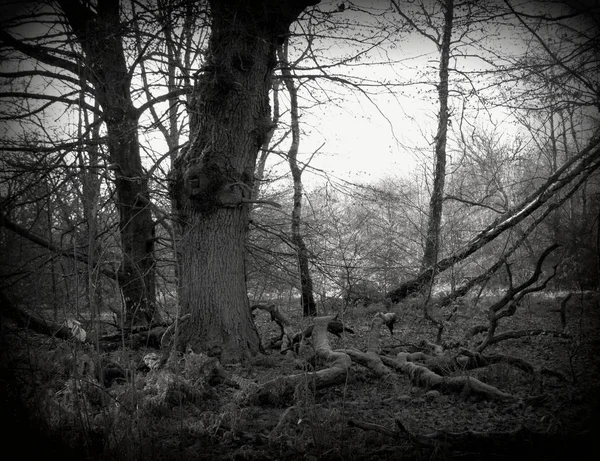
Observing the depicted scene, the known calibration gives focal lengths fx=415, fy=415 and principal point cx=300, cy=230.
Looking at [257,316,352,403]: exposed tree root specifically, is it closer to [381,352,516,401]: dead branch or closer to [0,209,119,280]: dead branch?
[381,352,516,401]: dead branch

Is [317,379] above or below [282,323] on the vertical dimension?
below

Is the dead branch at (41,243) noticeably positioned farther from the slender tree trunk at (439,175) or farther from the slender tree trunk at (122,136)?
the slender tree trunk at (439,175)

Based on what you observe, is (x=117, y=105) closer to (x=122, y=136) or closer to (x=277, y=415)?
(x=122, y=136)

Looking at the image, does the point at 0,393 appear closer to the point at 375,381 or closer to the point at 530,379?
the point at 375,381

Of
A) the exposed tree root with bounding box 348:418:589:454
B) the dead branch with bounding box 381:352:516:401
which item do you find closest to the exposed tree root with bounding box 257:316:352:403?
the dead branch with bounding box 381:352:516:401

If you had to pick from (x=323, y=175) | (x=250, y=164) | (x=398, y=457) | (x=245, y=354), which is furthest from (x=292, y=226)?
(x=398, y=457)

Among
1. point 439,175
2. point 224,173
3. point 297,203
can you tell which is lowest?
point 224,173

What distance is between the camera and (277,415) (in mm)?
3963

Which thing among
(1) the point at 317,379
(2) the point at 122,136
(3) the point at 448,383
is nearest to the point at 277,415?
(1) the point at 317,379

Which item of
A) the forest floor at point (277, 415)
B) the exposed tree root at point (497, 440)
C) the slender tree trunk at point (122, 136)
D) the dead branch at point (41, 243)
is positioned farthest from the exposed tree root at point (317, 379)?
the slender tree trunk at point (122, 136)

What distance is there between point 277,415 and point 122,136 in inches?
205

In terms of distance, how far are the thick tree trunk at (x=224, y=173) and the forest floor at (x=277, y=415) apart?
743 millimetres

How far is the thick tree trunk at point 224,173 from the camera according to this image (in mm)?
5656

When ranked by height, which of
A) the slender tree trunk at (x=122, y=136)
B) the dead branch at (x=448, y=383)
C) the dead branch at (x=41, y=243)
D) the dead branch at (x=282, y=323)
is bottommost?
the dead branch at (x=448, y=383)
